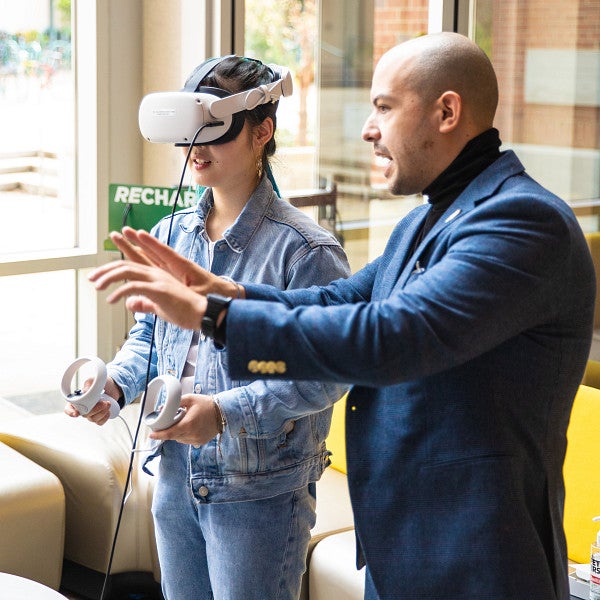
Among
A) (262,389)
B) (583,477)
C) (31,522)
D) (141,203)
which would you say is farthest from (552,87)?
(31,522)

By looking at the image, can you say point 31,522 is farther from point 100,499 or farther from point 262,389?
point 262,389

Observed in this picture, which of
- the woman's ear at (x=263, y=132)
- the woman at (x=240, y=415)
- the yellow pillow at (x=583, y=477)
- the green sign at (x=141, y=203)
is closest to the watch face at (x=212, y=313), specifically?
the woman at (x=240, y=415)

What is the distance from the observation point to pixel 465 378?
4.34 feet

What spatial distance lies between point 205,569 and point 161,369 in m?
0.38

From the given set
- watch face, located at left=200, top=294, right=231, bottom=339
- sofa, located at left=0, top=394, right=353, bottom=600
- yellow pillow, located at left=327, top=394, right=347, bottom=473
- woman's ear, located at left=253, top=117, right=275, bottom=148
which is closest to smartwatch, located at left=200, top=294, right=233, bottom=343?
watch face, located at left=200, top=294, right=231, bottom=339

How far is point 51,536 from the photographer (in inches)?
126

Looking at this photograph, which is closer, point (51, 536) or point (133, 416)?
point (51, 536)

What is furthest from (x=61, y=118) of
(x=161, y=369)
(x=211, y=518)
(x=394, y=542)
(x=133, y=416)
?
(x=394, y=542)

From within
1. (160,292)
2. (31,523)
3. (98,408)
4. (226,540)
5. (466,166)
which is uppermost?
(466,166)

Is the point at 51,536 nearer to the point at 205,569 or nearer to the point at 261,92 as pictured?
the point at 205,569

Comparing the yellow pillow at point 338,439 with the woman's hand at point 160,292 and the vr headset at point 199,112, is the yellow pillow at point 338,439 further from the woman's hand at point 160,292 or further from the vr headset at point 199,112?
the woman's hand at point 160,292

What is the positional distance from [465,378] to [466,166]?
0.30 meters

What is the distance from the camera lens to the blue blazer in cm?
123

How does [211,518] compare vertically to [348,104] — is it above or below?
below
